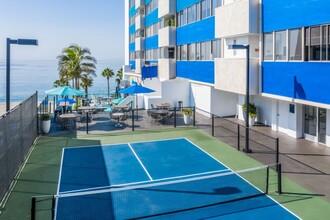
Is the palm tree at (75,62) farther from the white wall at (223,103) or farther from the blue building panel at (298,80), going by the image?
the blue building panel at (298,80)

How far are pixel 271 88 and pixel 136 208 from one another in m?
13.4

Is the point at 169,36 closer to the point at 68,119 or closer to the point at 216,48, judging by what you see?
the point at 216,48

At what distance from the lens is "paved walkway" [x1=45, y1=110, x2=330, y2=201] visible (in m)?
14.3

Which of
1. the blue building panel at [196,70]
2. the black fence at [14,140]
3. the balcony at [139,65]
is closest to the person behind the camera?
the black fence at [14,140]

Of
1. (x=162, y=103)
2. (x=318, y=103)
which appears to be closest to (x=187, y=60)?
(x=162, y=103)

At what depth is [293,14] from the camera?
18.5 meters

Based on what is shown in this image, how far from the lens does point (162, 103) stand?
3256 centimetres

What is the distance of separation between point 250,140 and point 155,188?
9.55 meters

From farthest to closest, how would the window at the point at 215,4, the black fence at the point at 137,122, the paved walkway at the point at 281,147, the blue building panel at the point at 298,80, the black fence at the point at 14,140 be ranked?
the window at the point at 215,4
the black fence at the point at 137,122
the blue building panel at the point at 298,80
the paved walkway at the point at 281,147
the black fence at the point at 14,140

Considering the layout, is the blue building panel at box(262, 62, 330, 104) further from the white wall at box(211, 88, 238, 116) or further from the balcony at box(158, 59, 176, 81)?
the balcony at box(158, 59, 176, 81)

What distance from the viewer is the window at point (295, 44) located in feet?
60.0

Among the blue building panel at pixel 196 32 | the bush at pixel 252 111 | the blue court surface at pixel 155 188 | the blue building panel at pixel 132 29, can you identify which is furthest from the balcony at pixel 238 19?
the blue building panel at pixel 132 29

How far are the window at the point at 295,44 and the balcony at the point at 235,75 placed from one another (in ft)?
12.1

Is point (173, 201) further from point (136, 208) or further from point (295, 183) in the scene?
point (295, 183)
